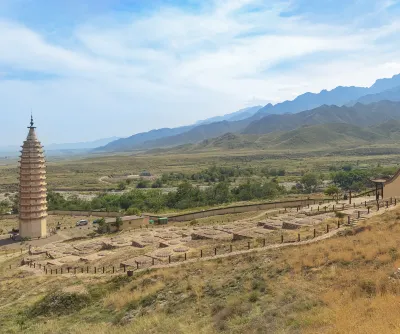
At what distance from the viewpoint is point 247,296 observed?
14867 mm

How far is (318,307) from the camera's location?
12.7 metres

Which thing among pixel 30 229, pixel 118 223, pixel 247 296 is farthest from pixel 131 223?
pixel 247 296

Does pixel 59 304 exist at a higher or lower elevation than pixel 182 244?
lower

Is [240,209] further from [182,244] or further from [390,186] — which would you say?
[182,244]

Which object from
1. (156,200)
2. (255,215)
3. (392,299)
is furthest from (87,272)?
(156,200)

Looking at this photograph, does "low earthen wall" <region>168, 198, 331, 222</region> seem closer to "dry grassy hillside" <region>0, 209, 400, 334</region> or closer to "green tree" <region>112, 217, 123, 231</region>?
"green tree" <region>112, 217, 123, 231</region>

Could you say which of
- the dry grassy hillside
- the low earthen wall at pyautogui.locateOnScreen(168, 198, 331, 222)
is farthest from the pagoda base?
the dry grassy hillside

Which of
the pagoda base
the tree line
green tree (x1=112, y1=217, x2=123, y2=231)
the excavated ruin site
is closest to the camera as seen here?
the excavated ruin site

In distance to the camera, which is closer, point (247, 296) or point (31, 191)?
point (247, 296)

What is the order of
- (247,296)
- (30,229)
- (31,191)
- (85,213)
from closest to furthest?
(247,296) < (30,229) < (31,191) < (85,213)

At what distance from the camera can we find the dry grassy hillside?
12.1m

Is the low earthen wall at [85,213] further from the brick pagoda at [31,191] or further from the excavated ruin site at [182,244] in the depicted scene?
the excavated ruin site at [182,244]

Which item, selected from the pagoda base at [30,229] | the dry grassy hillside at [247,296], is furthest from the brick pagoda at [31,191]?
the dry grassy hillside at [247,296]

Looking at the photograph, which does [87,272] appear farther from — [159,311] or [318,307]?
[318,307]
